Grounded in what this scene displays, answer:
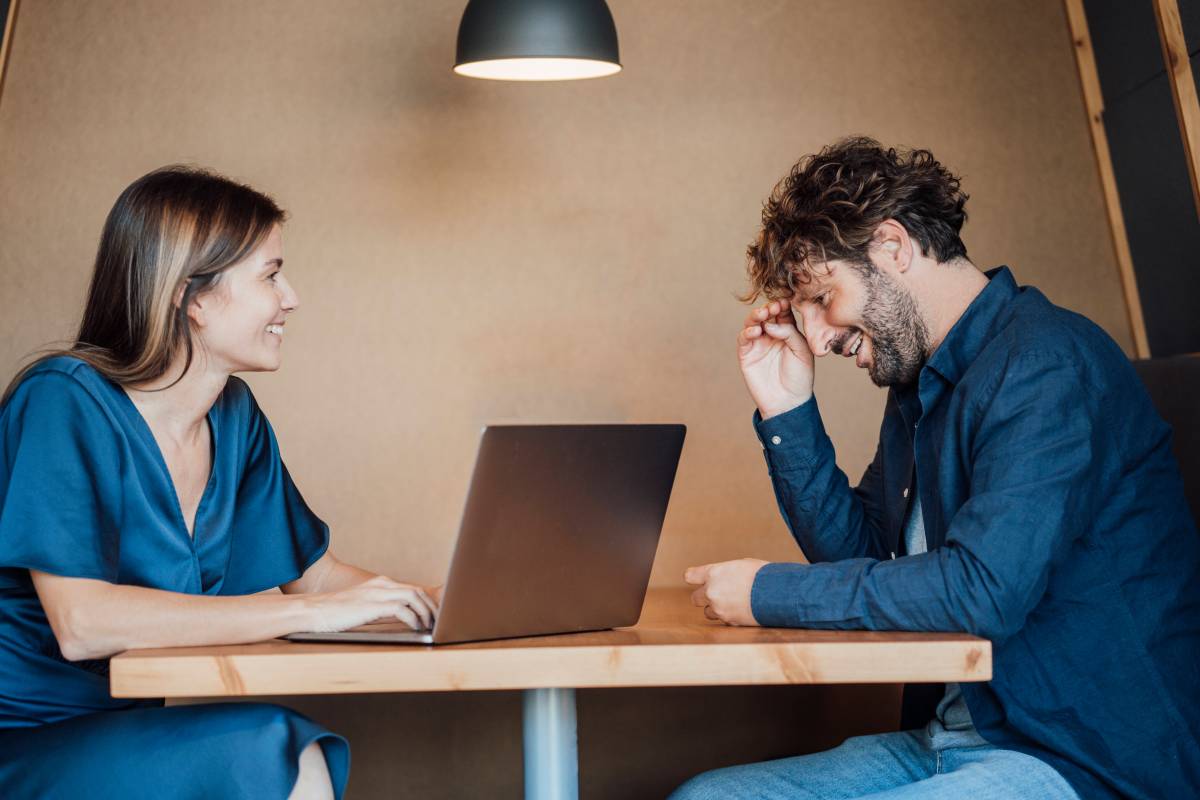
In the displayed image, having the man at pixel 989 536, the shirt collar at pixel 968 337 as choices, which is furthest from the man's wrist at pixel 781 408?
the shirt collar at pixel 968 337

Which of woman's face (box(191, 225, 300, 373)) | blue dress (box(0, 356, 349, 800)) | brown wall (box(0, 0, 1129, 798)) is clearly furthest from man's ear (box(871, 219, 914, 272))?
brown wall (box(0, 0, 1129, 798))

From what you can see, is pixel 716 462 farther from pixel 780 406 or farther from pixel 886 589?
pixel 886 589

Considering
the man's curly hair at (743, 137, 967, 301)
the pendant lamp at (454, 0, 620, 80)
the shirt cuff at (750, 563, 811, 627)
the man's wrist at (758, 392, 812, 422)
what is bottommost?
the shirt cuff at (750, 563, 811, 627)

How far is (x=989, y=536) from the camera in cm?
143

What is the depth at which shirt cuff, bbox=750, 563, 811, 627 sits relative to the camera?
59.4 inches

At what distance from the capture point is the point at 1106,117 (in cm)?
Answer: 310

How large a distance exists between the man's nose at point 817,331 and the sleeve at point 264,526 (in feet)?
2.77

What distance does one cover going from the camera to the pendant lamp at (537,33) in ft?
7.91

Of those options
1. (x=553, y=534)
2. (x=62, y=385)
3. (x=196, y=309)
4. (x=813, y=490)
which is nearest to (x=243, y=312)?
(x=196, y=309)

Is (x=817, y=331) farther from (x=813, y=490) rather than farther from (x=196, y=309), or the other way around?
(x=196, y=309)

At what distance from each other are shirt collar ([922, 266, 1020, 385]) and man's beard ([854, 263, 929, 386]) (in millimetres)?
71

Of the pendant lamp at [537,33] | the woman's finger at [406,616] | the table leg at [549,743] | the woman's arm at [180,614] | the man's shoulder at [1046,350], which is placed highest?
the pendant lamp at [537,33]

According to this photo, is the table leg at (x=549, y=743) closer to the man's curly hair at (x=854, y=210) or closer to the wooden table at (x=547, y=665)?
the wooden table at (x=547, y=665)

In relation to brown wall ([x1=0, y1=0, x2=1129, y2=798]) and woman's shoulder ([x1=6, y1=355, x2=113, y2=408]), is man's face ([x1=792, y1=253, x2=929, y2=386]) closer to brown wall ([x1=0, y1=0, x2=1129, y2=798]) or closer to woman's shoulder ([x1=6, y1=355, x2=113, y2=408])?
woman's shoulder ([x1=6, y1=355, x2=113, y2=408])
